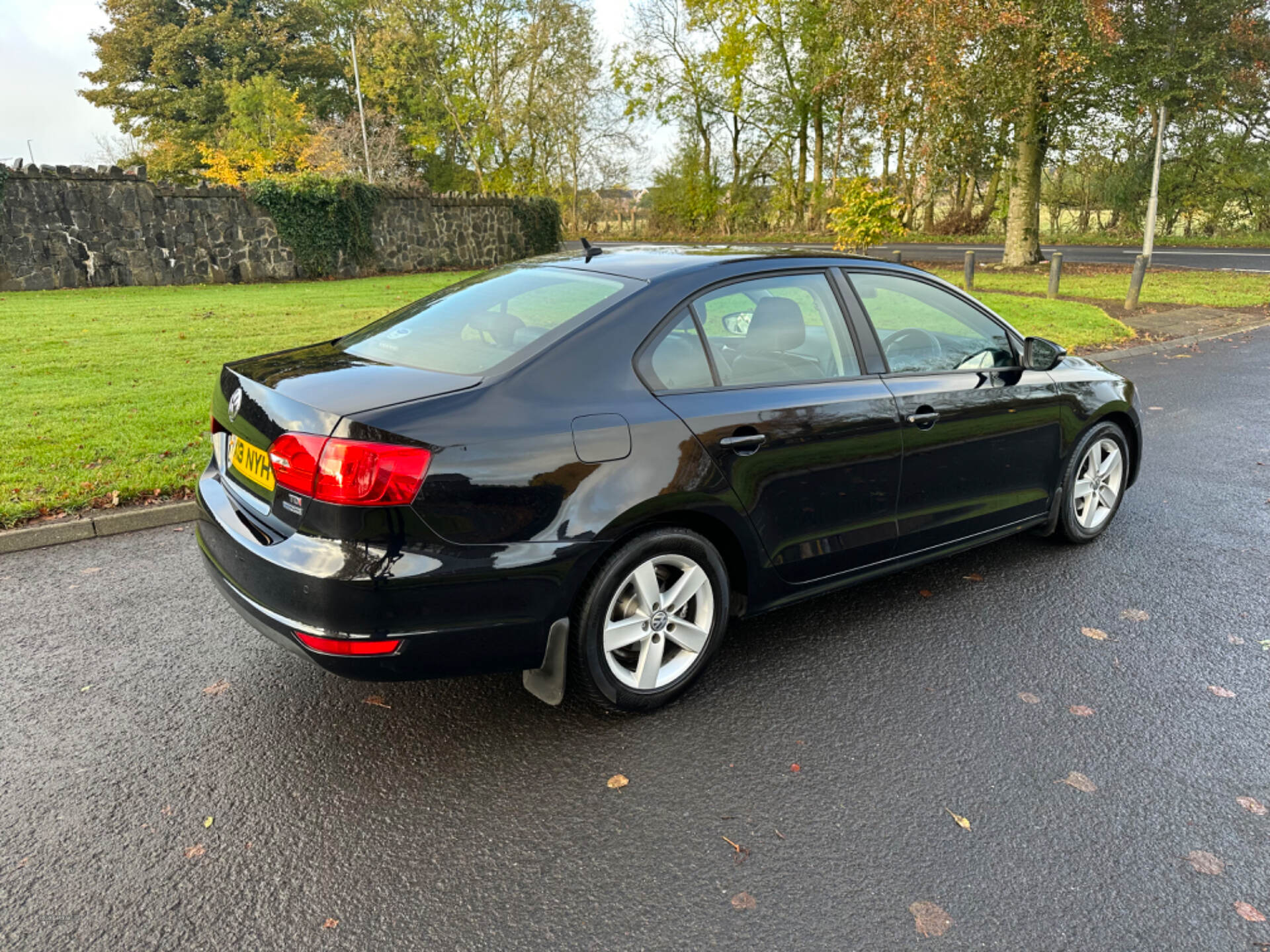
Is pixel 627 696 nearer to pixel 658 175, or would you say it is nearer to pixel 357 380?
pixel 357 380

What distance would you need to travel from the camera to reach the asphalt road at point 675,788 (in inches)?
86.7

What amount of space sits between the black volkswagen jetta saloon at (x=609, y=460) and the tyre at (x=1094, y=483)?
53cm

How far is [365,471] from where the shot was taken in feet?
8.20

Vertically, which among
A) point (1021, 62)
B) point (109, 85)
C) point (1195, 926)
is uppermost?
point (109, 85)

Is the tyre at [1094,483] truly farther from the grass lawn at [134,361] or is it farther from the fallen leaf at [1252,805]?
the grass lawn at [134,361]

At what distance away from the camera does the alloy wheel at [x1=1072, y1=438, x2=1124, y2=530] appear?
468 centimetres

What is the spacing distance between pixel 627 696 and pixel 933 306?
2.35 metres

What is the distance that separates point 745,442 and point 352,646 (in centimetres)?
152

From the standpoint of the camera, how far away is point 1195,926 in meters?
2.18

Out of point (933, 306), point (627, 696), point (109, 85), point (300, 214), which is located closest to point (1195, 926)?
point (627, 696)

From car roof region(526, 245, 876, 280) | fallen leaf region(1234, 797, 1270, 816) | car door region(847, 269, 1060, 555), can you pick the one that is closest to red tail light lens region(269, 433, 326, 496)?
car roof region(526, 245, 876, 280)

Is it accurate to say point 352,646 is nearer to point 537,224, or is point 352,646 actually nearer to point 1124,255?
point 537,224

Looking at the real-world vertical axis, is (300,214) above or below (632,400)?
above

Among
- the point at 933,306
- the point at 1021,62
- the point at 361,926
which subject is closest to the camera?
the point at 361,926
